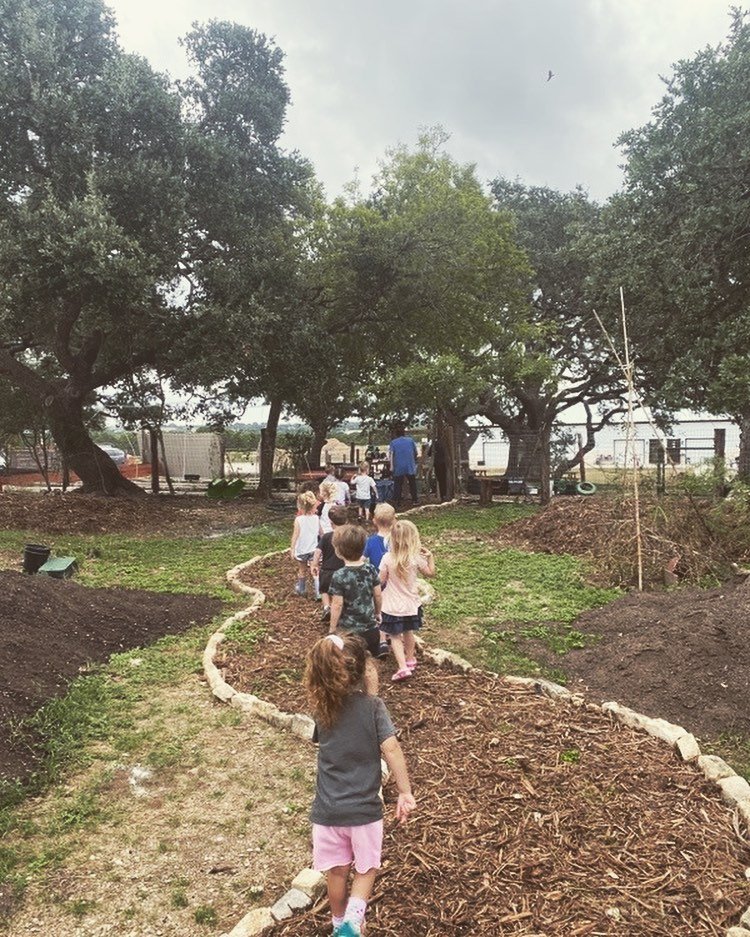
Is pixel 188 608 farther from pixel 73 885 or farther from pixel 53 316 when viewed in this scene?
pixel 53 316

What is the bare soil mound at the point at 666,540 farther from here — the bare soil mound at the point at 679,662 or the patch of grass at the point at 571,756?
the patch of grass at the point at 571,756

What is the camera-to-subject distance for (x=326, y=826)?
2.78 meters

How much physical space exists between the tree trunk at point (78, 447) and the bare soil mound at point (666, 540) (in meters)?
12.4

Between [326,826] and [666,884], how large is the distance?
1549 millimetres

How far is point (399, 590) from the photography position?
18.5 ft

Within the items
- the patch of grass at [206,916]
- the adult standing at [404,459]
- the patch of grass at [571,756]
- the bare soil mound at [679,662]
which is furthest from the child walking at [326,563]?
the adult standing at [404,459]

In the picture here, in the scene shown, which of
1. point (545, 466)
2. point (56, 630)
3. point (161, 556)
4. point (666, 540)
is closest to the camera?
point (56, 630)

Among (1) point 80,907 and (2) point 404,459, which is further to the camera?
(2) point 404,459

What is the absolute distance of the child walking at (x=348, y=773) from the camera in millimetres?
2754

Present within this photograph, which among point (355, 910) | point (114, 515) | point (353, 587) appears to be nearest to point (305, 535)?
point (353, 587)

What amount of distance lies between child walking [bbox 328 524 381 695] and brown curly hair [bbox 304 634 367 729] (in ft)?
7.64

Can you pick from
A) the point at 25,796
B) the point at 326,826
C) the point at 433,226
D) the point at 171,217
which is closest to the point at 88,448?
the point at 171,217

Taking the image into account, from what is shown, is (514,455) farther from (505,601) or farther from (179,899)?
(179,899)

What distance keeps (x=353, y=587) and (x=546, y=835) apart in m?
2.24
